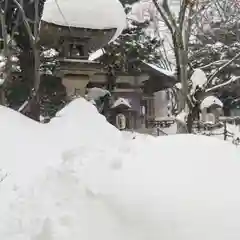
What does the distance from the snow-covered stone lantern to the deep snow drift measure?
3461 mm

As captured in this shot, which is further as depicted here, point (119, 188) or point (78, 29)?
point (78, 29)

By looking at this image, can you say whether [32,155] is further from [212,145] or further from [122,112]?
[122,112]

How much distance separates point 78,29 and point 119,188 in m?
5.31

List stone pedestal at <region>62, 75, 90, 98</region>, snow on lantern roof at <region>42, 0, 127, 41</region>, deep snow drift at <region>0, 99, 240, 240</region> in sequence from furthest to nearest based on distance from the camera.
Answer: stone pedestal at <region>62, 75, 90, 98</region>
snow on lantern roof at <region>42, 0, 127, 41</region>
deep snow drift at <region>0, 99, 240, 240</region>

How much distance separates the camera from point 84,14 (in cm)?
853

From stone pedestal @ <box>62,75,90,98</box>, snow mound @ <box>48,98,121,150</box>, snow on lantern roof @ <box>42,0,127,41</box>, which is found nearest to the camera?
snow mound @ <box>48,98,121,150</box>

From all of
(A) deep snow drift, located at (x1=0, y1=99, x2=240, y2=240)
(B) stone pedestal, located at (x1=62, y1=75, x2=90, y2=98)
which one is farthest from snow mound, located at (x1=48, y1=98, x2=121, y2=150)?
(B) stone pedestal, located at (x1=62, y1=75, x2=90, y2=98)

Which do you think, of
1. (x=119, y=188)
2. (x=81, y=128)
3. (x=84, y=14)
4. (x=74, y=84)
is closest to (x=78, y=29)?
(x=84, y=14)

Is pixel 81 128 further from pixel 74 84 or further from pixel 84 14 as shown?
pixel 84 14

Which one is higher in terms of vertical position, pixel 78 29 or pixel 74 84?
pixel 78 29

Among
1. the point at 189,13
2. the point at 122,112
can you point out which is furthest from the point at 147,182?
the point at 122,112

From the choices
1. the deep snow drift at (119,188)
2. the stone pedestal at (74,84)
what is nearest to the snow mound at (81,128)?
the deep snow drift at (119,188)

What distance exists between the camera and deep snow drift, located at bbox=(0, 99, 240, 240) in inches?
141

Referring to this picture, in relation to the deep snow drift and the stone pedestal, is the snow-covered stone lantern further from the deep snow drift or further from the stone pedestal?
the deep snow drift
